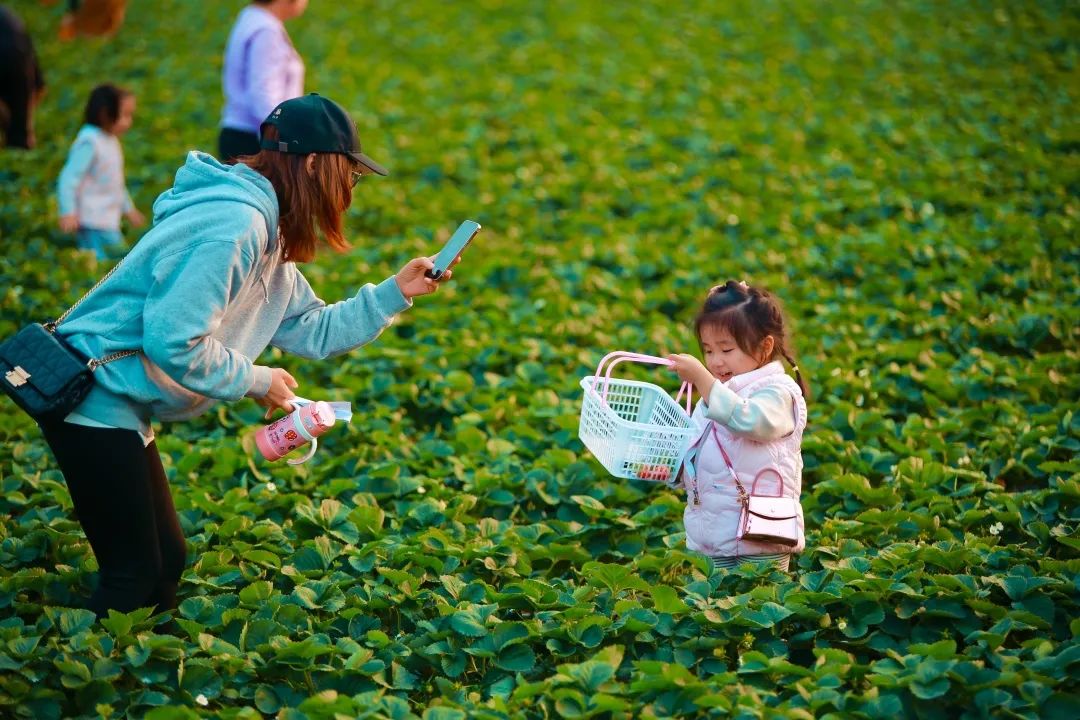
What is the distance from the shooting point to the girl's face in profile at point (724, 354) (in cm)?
342

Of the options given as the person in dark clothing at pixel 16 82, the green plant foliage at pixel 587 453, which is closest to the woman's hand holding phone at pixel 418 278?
the green plant foliage at pixel 587 453

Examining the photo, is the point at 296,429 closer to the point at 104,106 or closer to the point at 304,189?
the point at 304,189

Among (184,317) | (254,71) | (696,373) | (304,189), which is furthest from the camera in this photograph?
(254,71)

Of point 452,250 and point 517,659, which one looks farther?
point 452,250

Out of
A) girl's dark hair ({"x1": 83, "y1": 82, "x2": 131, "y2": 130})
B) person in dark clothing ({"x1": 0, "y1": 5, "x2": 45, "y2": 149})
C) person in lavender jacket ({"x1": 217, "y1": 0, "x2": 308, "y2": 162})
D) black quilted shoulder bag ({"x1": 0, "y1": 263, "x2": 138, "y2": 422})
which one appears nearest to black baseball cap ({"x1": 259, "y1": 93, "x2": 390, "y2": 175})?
black quilted shoulder bag ({"x1": 0, "y1": 263, "x2": 138, "y2": 422})

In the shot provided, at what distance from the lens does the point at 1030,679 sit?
291cm

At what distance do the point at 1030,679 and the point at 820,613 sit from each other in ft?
2.02

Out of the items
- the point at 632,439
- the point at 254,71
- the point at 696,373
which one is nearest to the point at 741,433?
the point at 696,373

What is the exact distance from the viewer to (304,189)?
307cm

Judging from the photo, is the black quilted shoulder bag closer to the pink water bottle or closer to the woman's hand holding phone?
the pink water bottle

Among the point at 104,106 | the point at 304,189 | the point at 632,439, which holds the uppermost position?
the point at 304,189

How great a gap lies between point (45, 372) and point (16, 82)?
7.02 m

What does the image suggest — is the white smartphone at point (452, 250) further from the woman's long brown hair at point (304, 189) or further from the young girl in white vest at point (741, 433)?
the young girl in white vest at point (741, 433)

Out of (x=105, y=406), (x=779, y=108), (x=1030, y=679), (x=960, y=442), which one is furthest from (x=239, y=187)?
(x=779, y=108)
